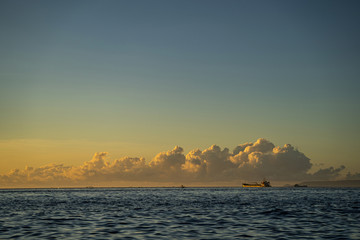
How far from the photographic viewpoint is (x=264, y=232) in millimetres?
34156

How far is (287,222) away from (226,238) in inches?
573

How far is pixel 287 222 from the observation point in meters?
42.6

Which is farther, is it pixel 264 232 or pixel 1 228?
pixel 1 228

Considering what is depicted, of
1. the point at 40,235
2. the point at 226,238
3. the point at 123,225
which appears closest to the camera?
the point at 226,238

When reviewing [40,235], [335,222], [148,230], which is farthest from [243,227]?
[40,235]

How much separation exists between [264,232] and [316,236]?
4425 mm

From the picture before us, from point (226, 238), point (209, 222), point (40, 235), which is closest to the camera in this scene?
point (226, 238)

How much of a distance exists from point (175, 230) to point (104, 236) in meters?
7.01

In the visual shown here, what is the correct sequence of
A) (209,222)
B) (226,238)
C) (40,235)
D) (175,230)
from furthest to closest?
1. (209,222)
2. (175,230)
3. (40,235)
4. (226,238)

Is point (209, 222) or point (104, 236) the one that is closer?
point (104, 236)

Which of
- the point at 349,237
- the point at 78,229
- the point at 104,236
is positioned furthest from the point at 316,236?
the point at 78,229

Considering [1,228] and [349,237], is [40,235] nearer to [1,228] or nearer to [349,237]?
[1,228]

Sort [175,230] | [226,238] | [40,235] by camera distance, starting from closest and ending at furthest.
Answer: [226,238]
[40,235]
[175,230]

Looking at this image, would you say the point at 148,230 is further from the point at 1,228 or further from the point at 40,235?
the point at 1,228
